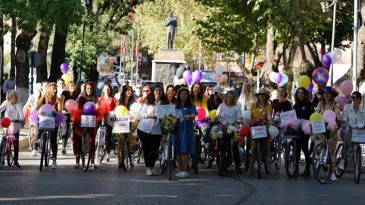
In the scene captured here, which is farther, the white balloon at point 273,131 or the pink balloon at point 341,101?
the pink balloon at point 341,101

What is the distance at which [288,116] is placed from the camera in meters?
18.3

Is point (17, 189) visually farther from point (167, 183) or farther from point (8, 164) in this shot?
point (8, 164)

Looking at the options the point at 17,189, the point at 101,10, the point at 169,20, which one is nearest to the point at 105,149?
the point at 17,189

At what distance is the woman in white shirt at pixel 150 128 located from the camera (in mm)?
18125

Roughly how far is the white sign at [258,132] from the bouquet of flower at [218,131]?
0.52m

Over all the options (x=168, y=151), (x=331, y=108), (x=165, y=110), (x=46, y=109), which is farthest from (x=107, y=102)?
(x=331, y=108)

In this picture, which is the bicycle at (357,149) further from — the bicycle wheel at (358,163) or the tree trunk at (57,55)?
the tree trunk at (57,55)

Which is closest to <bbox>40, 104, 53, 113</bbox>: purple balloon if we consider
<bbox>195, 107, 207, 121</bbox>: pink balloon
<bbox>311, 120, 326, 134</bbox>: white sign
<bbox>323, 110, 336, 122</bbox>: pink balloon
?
<bbox>195, 107, 207, 121</bbox>: pink balloon

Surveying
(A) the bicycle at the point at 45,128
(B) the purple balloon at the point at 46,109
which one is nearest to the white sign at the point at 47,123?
(A) the bicycle at the point at 45,128

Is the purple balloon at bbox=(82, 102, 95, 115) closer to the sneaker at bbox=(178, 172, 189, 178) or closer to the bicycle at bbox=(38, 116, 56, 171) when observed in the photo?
the bicycle at bbox=(38, 116, 56, 171)

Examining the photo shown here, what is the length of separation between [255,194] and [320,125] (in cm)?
290

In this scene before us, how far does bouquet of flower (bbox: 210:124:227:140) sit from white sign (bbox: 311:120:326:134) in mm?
1698

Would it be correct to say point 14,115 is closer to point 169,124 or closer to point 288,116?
point 169,124

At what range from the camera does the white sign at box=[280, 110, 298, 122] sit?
18312mm
